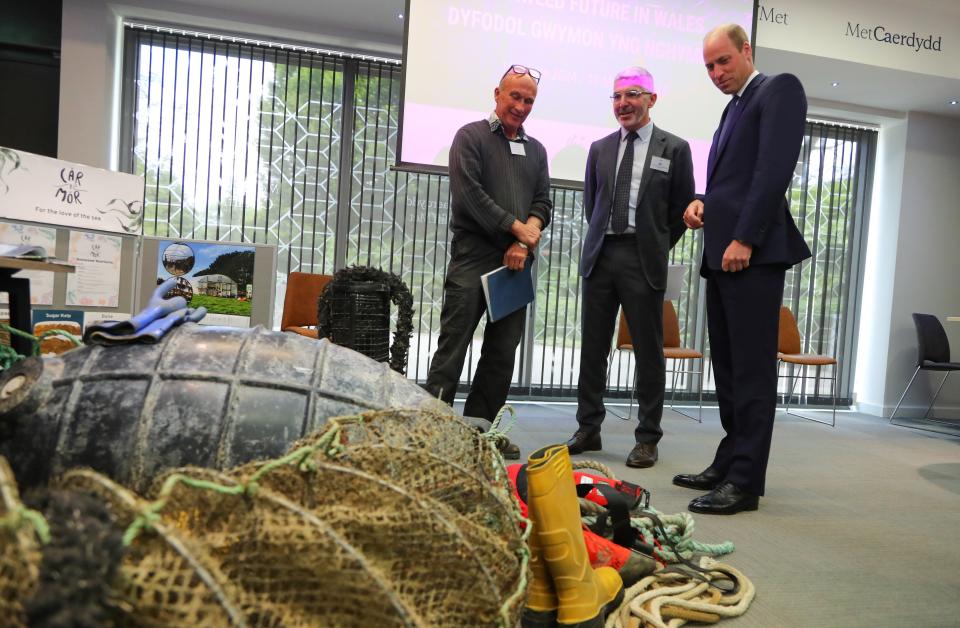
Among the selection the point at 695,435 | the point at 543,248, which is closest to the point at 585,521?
the point at 695,435

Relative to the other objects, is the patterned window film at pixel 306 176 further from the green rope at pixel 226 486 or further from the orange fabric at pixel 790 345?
the green rope at pixel 226 486

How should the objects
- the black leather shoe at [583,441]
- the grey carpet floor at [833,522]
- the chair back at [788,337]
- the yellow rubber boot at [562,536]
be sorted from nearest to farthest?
1. the yellow rubber boot at [562,536]
2. the grey carpet floor at [833,522]
3. the black leather shoe at [583,441]
4. the chair back at [788,337]

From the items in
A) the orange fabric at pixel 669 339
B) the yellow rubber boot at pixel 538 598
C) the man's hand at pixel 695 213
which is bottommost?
the yellow rubber boot at pixel 538 598

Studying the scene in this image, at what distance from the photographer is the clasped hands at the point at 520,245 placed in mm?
2590

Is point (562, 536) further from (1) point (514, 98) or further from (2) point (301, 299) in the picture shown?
(2) point (301, 299)

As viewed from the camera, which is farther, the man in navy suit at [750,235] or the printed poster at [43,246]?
the printed poster at [43,246]

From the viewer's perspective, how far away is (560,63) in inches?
156

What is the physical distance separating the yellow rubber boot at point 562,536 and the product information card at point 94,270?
241 cm

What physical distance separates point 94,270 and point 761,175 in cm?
267

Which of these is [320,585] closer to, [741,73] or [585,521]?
[585,521]

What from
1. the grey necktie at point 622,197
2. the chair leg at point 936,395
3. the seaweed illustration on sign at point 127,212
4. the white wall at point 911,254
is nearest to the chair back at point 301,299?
the seaweed illustration on sign at point 127,212

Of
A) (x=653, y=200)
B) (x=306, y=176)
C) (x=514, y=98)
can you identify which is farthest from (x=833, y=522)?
(x=306, y=176)

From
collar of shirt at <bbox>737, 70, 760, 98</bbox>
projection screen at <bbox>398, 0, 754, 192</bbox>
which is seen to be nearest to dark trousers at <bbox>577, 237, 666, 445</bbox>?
collar of shirt at <bbox>737, 70, 760, 98</bbox>

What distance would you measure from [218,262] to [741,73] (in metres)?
2.42
